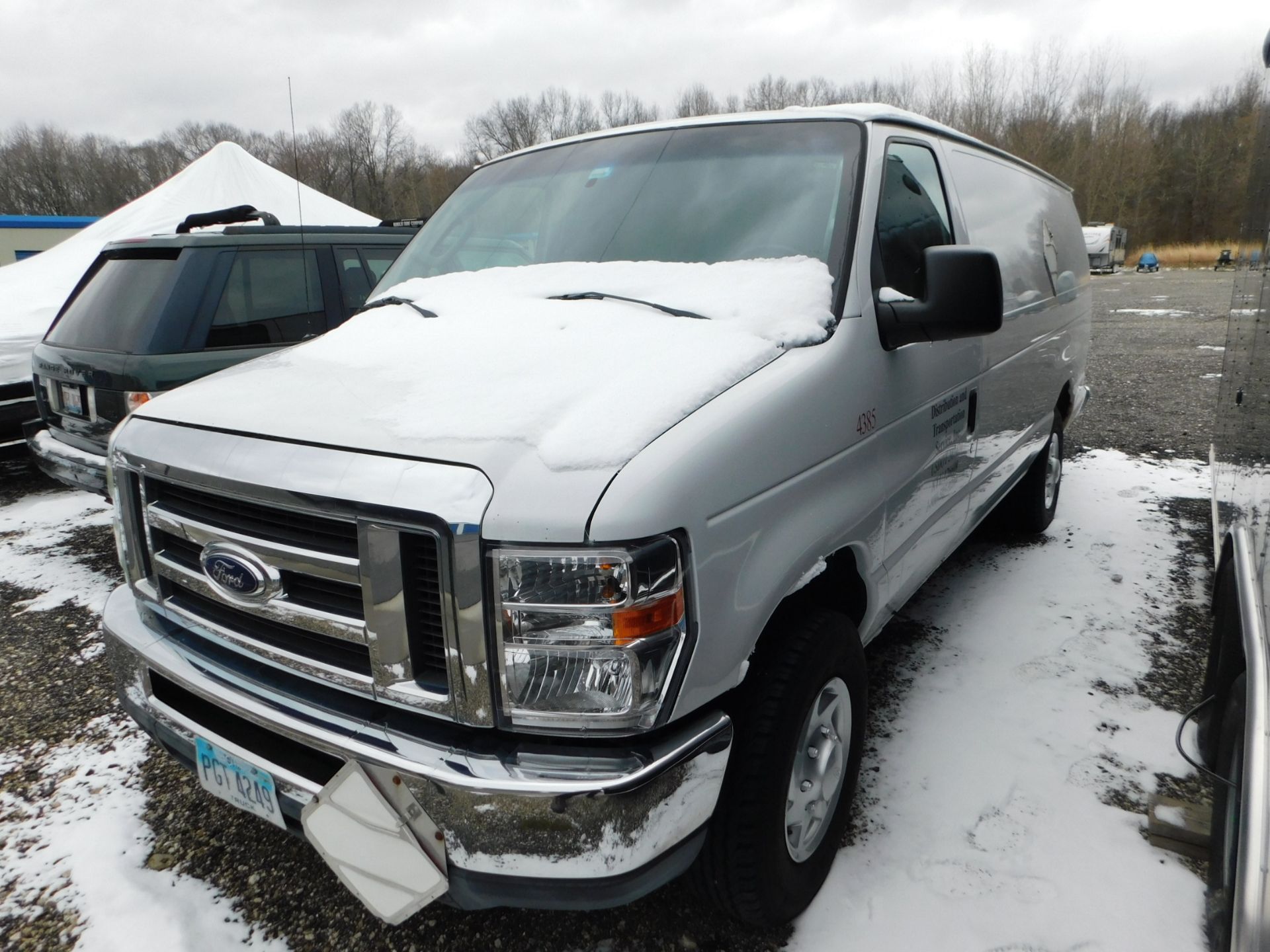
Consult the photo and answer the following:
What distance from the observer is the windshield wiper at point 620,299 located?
2.09 metres

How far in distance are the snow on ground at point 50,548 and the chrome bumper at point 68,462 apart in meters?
0.52

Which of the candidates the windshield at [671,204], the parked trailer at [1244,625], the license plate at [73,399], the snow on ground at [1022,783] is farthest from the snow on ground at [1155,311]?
the license plate at [73,399]

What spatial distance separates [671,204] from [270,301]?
339 cm

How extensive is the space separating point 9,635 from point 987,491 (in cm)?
460

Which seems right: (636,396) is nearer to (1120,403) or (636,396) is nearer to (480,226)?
(480,226)

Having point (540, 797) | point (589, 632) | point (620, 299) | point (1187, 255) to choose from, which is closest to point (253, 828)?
point (540, 797)

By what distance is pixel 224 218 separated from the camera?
654 cm

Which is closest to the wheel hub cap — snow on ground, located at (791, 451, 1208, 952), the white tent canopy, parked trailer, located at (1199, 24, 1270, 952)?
snow on ground, located at (791, 451, 1208, 952)

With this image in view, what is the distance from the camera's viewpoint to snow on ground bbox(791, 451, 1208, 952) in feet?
6.64

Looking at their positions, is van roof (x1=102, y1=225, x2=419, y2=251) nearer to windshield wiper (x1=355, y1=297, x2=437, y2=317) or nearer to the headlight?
windshield wiper (x1=355, y1=297, x2=437, y2=317)

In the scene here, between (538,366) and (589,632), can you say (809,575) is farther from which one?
(538,366)

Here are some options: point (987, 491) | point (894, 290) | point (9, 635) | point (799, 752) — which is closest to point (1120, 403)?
point (987, 491)

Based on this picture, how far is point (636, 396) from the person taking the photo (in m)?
1.67

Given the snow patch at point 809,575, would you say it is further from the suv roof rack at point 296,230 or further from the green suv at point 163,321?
the suv roof rack at point 296,230
